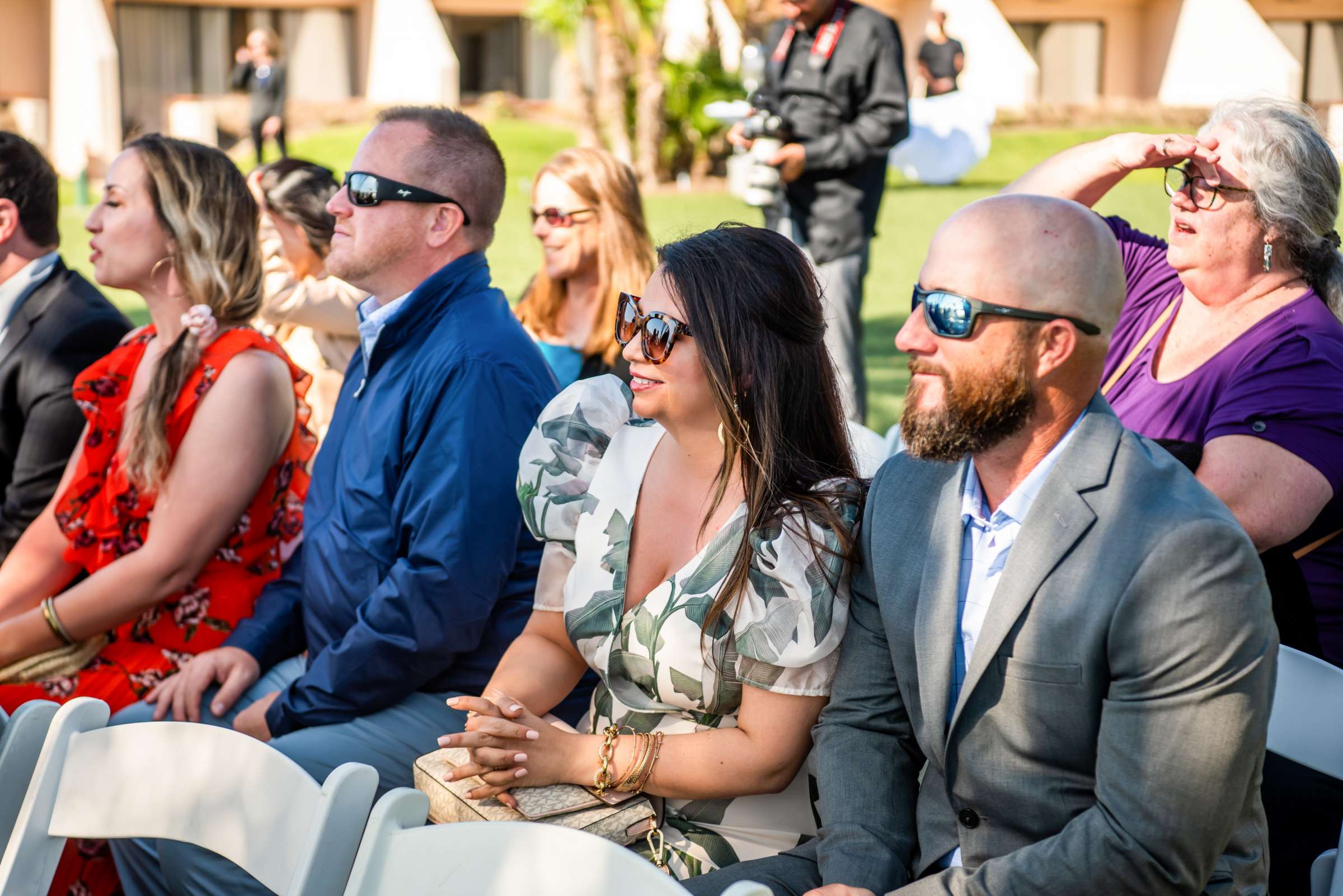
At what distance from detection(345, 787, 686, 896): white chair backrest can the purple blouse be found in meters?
1.51

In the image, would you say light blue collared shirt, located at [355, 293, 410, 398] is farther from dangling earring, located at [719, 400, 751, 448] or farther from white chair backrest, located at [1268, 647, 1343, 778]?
white chair backrest, located at [1268, 647, 1343, 778]

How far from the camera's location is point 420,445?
2953 millimetres

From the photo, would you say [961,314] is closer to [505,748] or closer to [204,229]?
[505,748]

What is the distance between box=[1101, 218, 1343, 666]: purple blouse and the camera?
263 cm

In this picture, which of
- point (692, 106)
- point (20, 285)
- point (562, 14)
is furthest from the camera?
point (562, 14)

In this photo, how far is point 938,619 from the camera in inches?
80.1

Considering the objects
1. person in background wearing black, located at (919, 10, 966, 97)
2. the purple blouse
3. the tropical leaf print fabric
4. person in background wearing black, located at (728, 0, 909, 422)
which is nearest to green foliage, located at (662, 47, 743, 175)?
person in background wearing black, located at (919, 10, 966, 97)

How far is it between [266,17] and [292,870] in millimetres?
32453

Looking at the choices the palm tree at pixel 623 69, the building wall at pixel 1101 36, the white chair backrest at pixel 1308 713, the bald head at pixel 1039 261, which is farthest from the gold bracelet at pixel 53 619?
the building wall at pixel 1101 36

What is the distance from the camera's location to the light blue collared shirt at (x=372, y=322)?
3150mm

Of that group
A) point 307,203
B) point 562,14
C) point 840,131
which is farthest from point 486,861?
point 562,14

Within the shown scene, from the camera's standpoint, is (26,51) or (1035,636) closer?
(1035,636)

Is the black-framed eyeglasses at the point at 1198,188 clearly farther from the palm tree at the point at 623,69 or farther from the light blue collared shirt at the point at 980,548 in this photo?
the palm tree at the point at 623,69

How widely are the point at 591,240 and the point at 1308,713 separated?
3.28 metres
